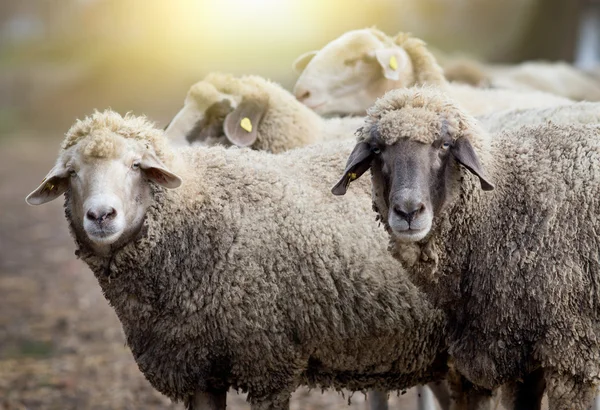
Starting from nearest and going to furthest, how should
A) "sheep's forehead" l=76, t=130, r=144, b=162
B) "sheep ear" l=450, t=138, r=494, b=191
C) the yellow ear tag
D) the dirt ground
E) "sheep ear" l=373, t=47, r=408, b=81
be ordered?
1. "sheep ear" l=450, t=138, r=494, b=191
2. "sheep's forehead" l=76, t=130, r=144, b=162
3. the yellow ear tag
4. "sheep ear" l=373, t=47, r=408, b=81
5. the dirt ground

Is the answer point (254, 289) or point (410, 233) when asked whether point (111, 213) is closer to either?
point (254, 289)

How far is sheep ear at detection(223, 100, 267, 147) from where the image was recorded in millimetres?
5375

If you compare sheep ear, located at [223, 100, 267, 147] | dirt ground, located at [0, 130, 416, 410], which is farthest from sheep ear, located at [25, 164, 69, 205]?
dirt ground, located at [0, 130, 416, 410]

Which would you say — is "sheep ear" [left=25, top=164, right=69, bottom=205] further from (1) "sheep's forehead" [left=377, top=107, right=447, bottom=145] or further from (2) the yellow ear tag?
(2) the yellow ear tag

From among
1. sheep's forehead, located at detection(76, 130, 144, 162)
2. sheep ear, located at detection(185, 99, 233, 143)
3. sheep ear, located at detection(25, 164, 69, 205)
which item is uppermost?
sheep ear, located at detection(185, 99, 233, 143)

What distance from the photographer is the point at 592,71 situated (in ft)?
34.1

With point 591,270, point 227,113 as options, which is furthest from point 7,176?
point 591,270

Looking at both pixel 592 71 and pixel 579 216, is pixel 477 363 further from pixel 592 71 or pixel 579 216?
pixel 592 71

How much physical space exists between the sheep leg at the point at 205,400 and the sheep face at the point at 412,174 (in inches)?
41.4

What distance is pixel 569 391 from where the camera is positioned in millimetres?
3568

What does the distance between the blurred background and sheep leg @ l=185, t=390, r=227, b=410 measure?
9.32ft

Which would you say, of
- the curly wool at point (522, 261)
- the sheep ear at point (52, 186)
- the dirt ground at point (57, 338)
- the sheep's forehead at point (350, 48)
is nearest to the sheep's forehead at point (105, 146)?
the sheep ear at point (52, 186)

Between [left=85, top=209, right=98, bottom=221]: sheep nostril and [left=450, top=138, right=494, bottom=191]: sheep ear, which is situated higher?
[left=450, top=138, right=494, bottom=191]: sheep ear

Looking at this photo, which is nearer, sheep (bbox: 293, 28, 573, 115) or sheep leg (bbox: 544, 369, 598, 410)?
sheep leg (bbox: 544, 369, 598, 410)
